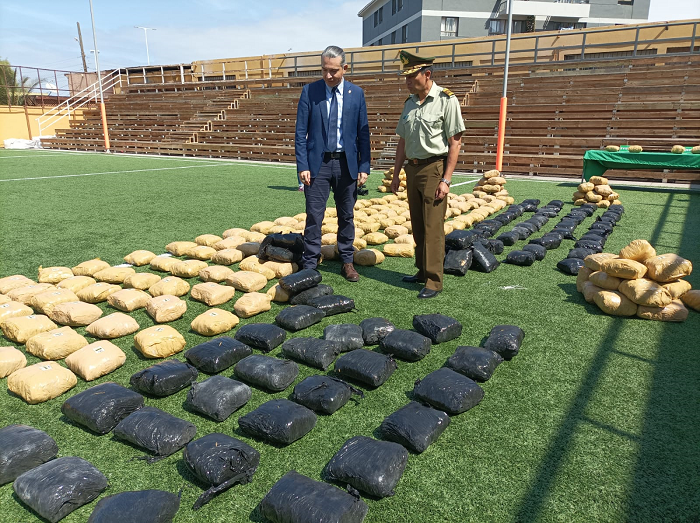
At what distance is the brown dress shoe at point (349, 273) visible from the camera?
4236 millimetres

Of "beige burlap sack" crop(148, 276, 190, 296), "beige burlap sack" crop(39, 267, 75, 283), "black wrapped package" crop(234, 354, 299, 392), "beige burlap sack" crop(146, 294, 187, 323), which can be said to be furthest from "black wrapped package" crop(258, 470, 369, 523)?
"beige burlap sack" crop(39, 267, 75, 283)

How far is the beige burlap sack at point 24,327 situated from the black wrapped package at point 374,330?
2.14 metres

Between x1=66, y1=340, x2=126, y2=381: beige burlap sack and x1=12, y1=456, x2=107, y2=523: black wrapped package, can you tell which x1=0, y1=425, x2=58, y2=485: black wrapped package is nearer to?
x1=12, y1=456, x2=107, y2=523: black wrapped package

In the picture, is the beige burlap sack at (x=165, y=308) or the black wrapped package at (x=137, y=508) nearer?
the black wrapped package at (x=137, y=508)

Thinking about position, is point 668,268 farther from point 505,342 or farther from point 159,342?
point 159,342

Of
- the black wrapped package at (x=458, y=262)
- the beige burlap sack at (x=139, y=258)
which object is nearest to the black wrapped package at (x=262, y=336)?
the black wrapped package at (x=458, y=262)

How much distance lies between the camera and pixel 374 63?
22.7 metres

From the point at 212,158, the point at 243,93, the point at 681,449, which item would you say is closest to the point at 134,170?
the point at 212,158

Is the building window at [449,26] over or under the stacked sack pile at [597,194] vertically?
over

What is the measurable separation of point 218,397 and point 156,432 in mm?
330

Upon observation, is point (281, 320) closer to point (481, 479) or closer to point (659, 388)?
point (481, 479)

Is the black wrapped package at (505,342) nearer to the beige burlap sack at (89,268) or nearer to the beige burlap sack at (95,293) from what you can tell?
the beige burlap sack at (95,293)

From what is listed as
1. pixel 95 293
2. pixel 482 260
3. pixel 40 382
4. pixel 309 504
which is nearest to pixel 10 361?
pixel 40 382

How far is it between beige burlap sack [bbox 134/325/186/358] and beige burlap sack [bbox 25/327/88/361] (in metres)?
0.36
